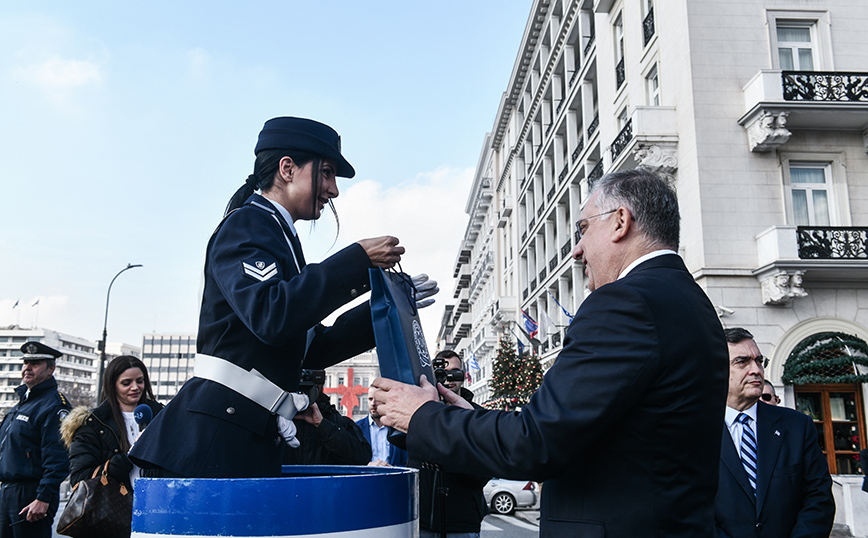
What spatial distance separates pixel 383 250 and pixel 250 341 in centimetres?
50

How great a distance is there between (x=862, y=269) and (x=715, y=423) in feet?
58.4

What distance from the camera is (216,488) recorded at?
5.84 feet

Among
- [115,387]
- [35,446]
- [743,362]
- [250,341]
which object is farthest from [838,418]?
[250,341]

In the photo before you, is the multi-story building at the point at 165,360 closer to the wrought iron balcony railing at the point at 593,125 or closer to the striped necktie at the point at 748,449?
the wrought iron balcony railing at the point at 593,125

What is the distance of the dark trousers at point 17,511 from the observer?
610 centimetres

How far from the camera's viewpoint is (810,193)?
18.3 m

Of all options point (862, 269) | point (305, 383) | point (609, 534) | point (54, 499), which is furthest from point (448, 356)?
point (862, 269)

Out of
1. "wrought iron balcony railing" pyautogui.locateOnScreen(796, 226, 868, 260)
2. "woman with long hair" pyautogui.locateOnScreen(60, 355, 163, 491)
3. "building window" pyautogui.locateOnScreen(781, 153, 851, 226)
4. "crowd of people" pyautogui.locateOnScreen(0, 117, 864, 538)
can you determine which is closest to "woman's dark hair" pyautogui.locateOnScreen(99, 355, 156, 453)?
"woman with long hair" pyautogui.locateOnScreen(60, 355, 163, 491)

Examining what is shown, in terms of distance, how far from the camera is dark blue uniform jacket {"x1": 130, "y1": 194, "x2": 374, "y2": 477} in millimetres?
2037

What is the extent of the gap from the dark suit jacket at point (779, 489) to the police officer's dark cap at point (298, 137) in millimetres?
3008

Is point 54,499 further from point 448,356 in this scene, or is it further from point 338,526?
point 338,526

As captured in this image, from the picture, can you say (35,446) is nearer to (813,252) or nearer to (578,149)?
(813,252)

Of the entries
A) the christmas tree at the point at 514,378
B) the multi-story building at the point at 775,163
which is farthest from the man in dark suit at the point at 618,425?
the christmas tree at the point at 514,378

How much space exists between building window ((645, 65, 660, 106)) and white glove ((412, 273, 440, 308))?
67.3 feet
